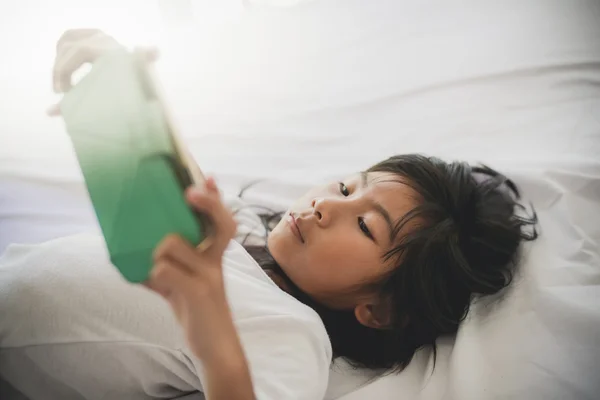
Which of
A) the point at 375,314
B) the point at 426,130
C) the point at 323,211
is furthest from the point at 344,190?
the point at 426,130

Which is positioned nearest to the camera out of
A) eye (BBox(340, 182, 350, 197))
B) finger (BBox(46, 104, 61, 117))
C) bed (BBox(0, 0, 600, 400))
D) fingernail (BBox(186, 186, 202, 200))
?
fingernail (BBox(186, 186, 202, 200))

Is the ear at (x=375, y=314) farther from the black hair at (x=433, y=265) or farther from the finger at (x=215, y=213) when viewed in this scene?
the finger at (x=215, y=213)

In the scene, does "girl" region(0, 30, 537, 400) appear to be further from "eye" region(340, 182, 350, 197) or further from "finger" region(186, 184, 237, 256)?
"finger" region(186, 184, 237, 256)

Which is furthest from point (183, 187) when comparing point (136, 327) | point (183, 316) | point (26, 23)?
point (26, 23)

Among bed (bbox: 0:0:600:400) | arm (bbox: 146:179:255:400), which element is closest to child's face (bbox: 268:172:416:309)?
bed (bbox: 0:0:600:400)

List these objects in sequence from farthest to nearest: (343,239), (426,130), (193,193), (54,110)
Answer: (426,130)
(343,239)
(54,110)
(193,193)

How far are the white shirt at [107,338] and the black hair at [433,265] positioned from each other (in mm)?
133

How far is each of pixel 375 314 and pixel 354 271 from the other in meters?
0.09

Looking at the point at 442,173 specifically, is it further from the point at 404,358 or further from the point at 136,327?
the point at 136,327

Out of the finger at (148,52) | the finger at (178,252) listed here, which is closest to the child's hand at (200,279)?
the finger at (178,252)

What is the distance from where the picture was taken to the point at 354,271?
0.69 meters

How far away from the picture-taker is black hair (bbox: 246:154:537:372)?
0.70 m

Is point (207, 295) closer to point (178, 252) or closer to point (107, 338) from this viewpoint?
point (178, 252)

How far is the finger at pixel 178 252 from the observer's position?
391 millimetres
